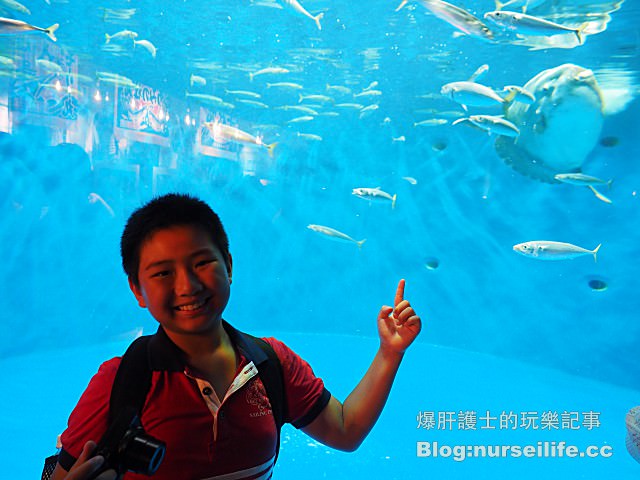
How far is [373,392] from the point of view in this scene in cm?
126

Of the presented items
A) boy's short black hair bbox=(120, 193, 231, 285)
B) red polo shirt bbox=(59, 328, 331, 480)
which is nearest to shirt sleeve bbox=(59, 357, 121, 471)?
red polo shirt bbox=(59, 328, 331, 480)

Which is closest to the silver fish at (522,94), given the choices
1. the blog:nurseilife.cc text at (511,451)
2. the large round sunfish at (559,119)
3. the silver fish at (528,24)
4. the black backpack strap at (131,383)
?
the large round sunfish at (559,119)

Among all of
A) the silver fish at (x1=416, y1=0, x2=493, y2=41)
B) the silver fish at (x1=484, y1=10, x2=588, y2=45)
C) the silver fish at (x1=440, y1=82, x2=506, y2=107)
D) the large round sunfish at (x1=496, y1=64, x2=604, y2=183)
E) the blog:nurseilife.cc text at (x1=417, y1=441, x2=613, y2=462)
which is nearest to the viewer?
the blog:nurseilife.cc text at (x1=417, y1=441, x2=613, y2=462)

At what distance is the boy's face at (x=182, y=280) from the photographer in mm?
1029

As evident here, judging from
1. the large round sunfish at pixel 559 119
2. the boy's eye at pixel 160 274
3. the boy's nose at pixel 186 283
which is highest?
the large round sunfish at pixel 559 119

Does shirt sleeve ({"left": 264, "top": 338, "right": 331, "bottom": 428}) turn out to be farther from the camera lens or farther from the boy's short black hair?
the camera lens

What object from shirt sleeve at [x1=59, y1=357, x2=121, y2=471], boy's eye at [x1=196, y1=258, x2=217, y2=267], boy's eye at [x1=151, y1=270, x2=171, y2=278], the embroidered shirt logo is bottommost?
shirt sleeve at [x1=59, y1=357, x2=121, y2=471]

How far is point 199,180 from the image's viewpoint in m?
9.67

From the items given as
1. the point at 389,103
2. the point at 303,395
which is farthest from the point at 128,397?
the point at 389,103

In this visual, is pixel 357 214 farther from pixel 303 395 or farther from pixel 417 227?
pixel 303 395

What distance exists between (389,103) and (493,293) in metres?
4.46

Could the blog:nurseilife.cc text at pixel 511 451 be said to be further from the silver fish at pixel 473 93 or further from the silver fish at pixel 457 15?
the silver fish at pixel 457 15

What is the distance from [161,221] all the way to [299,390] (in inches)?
20.6

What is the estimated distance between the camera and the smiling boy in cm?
97
